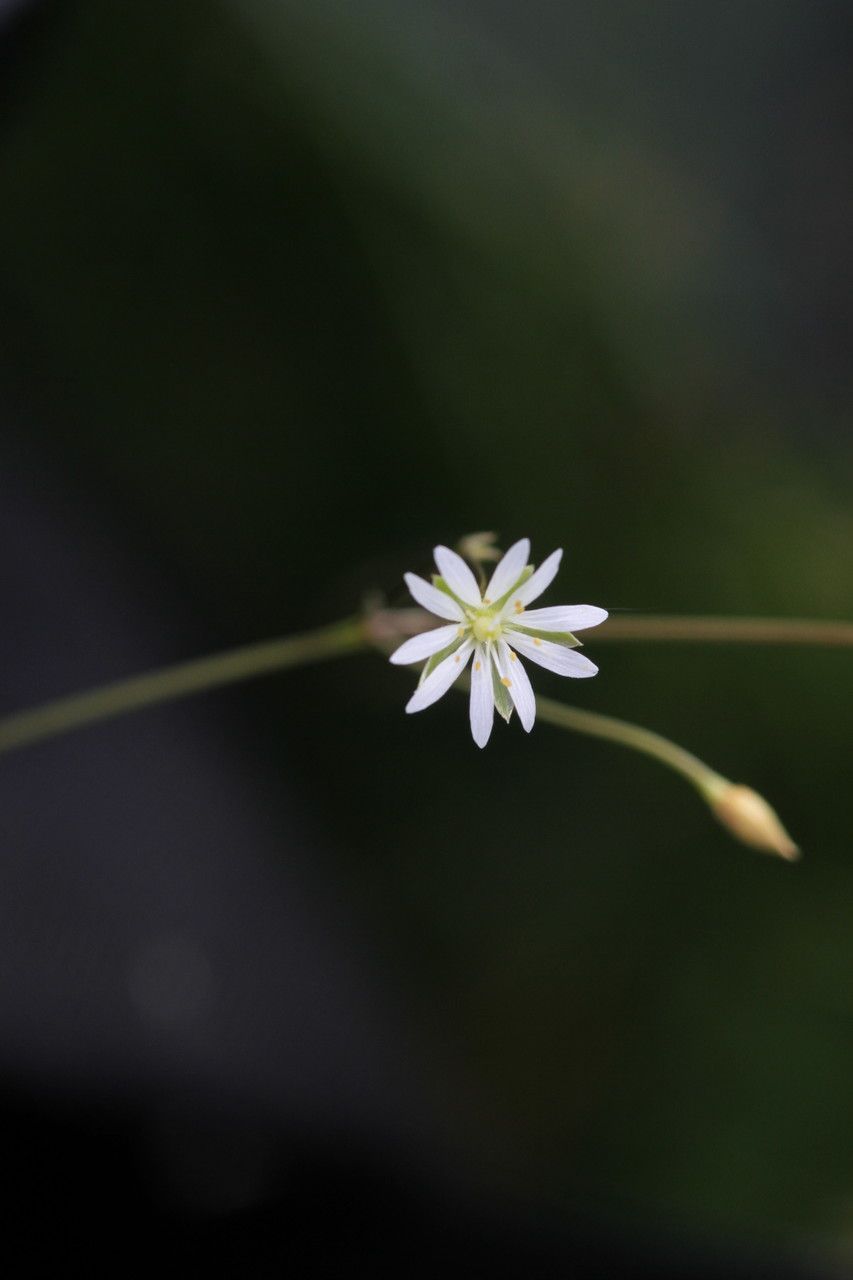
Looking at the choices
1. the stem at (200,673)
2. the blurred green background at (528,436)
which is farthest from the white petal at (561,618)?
the blurred green background at (528,436)

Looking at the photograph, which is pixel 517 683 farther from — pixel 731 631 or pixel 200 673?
pixel 200 673

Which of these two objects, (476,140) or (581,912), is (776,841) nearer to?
(581,912)

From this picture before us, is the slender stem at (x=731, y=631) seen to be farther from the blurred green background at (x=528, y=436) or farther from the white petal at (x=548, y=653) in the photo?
the blurred green background at (x=528, y=436)

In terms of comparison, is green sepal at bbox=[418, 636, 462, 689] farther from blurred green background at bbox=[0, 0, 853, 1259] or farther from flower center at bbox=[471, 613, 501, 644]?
blurred green background at bbox=[0, 0, 853, 1259]

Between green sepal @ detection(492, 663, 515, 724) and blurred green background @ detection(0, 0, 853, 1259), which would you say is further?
blurred green background @ detection(0, 0, 853, 1259)

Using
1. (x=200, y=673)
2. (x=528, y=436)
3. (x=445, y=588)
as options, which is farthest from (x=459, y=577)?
(x=528, y=436)

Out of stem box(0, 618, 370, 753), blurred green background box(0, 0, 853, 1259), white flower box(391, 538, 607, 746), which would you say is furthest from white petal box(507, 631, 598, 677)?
blurred green background box(0, 0, 853, 1259)
